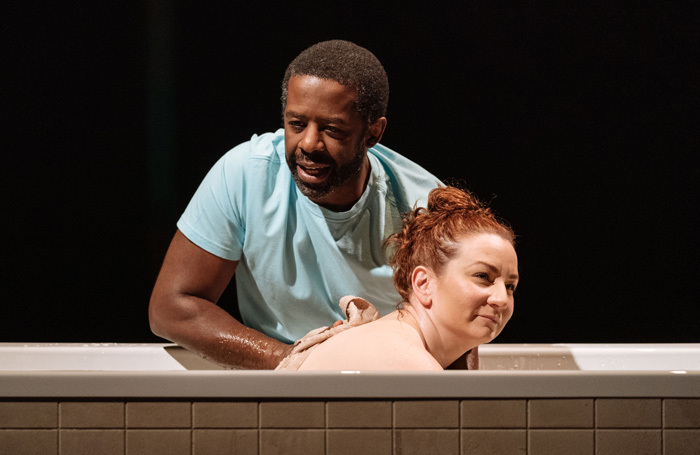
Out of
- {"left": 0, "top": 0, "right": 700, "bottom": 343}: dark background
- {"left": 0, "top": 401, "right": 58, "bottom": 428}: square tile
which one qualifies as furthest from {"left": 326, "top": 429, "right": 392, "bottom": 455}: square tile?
{"left": 0, "top": 0, "right": 700, "bottom": 343}: dark background

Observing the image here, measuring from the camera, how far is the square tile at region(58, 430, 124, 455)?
1.18 metres

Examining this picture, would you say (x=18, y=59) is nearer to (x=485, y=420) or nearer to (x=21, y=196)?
(x=21, y=196)

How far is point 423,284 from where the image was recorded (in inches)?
59.4

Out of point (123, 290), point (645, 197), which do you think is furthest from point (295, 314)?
point (645, 197)

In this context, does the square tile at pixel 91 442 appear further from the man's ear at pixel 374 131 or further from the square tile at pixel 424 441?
the man's ear at pixel 374 131

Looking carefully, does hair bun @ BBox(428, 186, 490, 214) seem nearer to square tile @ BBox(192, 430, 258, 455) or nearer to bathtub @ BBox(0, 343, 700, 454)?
bathtub @ BBox(0, 343, 700, 454)

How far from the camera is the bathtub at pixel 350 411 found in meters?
1.17

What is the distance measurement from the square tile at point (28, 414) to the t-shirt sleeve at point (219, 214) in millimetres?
745

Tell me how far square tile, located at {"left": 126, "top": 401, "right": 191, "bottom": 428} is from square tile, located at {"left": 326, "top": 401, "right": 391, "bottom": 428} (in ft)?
0.78

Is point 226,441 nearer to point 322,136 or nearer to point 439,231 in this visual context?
point 439,231

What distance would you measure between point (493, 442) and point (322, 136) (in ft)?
2.82

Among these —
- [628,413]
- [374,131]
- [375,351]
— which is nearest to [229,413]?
[375,351]

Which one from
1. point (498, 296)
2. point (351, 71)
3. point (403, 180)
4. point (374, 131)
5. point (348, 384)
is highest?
point (351, 71)

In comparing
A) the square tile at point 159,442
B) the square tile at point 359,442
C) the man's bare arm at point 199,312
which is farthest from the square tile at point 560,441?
the man's bare arm at point 199,312
